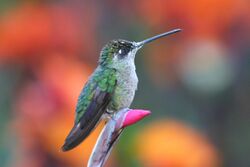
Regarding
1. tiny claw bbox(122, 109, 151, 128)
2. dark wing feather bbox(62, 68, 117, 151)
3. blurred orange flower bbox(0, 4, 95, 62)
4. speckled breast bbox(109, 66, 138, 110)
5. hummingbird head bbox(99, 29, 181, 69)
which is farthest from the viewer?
blurred orange flower bbox(0, 4, 95, 62)

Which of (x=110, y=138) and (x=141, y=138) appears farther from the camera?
(x=141, y=138)

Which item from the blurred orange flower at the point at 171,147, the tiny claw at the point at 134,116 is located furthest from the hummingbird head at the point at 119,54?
the blurred orange flower at the point at 171,147

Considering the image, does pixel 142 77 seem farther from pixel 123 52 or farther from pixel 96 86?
pixel 96 86

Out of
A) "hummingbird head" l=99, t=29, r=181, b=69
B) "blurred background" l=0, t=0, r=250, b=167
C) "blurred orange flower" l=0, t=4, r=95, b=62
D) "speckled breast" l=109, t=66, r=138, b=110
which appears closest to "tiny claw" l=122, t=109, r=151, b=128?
"speckled breast" l=109, t=66, r=138, b=110

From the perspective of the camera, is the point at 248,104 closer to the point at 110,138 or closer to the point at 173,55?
the point at 173,55

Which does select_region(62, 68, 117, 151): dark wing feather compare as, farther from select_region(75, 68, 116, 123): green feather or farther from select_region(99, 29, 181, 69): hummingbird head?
select_region(99, 29, 181, 69): hummingbird head

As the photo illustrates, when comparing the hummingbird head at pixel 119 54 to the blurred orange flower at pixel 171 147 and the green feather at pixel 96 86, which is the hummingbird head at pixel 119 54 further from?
the blurred orange flower at pixel 171 147

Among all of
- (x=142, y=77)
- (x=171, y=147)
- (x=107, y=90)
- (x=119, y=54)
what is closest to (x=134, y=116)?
(x=107, y=90)

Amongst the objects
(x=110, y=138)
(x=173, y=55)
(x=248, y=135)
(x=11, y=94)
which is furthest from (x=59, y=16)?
(x=110, y=138)

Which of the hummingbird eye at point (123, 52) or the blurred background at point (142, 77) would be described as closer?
the hummingbird eye at point (123, 52)
